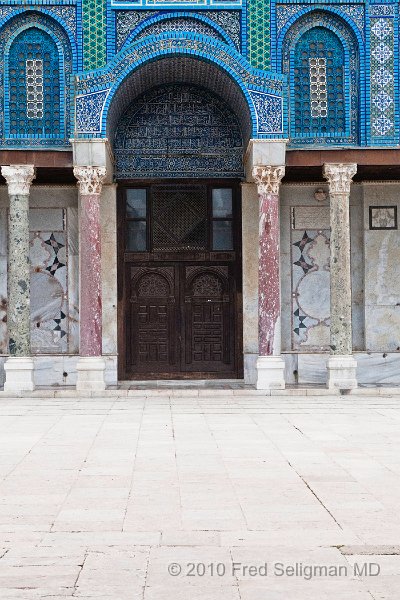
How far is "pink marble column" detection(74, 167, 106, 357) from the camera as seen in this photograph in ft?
47.9

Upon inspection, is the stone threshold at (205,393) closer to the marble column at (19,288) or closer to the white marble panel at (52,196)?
the marble column at (19,288)

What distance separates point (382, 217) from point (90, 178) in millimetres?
5331

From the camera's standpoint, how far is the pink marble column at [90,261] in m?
14.6

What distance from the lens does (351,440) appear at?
8.91 meters

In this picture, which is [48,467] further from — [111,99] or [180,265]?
[180,265]

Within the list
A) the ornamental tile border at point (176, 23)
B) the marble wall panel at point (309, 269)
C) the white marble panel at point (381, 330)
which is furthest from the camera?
the marble wall panel at point (309, 269)

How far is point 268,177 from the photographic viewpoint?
14.8 m

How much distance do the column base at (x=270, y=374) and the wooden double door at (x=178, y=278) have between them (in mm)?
2238

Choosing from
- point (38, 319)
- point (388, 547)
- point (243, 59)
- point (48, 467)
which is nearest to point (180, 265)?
point (38, 319)

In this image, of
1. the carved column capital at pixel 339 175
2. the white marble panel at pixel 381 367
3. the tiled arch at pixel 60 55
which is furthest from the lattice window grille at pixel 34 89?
the white marble panel at pixel 381 367

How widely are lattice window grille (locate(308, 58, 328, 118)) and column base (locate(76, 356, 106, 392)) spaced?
5383 millimetres

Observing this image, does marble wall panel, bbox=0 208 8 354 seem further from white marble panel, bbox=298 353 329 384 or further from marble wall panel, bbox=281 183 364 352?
white marble panel, bbox=298 353 329 384

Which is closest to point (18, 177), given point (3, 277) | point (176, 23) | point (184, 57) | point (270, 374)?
point (3, 277)

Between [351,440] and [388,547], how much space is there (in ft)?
13.8
